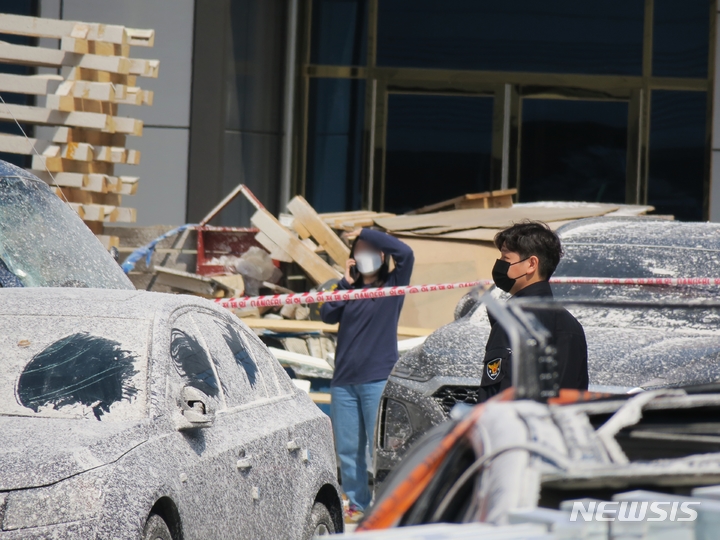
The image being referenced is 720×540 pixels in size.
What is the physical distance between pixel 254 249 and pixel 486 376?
6821 mm

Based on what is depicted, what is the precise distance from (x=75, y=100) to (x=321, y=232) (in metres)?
2.81

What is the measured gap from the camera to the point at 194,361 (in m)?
4.62

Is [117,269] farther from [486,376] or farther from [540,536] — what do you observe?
[540,536]

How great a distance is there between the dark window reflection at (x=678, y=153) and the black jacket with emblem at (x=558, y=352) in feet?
35.4

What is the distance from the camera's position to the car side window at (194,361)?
452 cm

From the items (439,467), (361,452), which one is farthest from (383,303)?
(439,467)

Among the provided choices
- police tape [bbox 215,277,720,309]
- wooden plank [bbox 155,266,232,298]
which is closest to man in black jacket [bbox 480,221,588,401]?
police tape [bbox 215,277,720,309]

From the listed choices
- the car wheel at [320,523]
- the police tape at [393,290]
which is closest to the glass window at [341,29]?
the police tape at [393,290]

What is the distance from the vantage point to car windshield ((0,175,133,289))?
20.6 ft

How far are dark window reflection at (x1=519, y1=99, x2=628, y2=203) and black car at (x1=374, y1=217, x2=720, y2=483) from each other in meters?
7.80

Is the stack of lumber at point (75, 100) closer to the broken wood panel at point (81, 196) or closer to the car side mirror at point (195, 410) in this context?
the broken wood panel at point (81, 196)

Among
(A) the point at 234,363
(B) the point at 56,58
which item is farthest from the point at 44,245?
(B) the point at 56,58

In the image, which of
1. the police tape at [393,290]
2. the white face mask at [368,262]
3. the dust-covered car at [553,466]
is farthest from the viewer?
the white face mask at [368,262]

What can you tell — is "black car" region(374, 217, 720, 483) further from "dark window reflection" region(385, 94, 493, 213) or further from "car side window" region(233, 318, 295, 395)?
"dark window reflection" region(385, 94, 493, 213)
